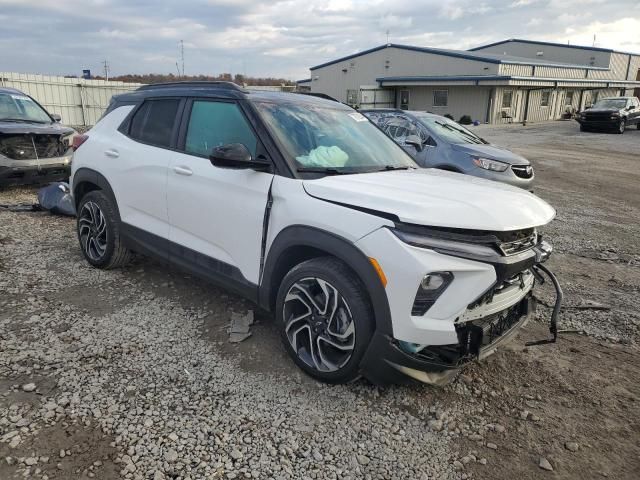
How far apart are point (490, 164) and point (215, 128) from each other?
5.82 meters

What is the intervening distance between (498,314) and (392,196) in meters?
0.98

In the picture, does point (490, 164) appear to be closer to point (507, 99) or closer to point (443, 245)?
point (443, 245)

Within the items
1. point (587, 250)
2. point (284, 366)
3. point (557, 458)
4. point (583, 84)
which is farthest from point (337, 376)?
point (583, 84)

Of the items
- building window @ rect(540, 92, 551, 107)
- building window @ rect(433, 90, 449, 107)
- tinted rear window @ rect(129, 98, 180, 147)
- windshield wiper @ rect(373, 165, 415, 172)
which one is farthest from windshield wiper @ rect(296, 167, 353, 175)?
building window @ rect(540, 92, 551, 107)

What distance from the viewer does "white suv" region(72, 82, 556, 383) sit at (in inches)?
104

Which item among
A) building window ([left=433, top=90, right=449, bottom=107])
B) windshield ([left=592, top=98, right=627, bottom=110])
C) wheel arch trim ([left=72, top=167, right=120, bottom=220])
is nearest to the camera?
wheel arch trim ([left=72, top=167, right=120, bottom=220])

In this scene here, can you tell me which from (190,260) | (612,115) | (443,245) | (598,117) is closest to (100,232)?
(190,260)

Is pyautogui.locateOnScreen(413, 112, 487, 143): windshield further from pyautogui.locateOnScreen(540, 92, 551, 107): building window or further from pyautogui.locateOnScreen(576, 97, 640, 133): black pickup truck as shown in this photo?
pyautogui.locateOnScreen(540, 92, 551, 107): building window

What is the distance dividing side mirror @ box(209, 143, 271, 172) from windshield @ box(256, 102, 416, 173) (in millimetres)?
234

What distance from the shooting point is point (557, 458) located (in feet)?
8.74

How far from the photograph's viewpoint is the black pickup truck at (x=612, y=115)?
85.6 ft

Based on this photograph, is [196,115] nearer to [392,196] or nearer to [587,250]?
[392,196]

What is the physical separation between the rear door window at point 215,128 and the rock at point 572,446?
264 centimetres

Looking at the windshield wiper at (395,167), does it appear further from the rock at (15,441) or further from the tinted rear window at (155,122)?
the rock at (15,441)
